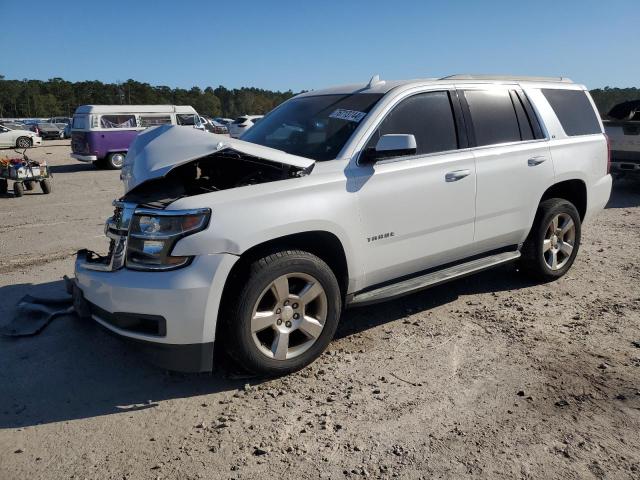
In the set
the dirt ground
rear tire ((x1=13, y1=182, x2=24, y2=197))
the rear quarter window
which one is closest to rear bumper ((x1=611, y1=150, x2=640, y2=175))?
the rear quarter window

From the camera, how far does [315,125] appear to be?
4164 mm

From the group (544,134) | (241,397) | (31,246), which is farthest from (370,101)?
(31,246)

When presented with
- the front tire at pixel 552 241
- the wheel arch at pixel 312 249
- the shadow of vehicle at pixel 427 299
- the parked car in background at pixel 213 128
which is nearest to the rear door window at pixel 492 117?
the front tire at pixel 552 241

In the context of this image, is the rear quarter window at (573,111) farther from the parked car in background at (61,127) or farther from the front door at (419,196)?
the parked car in background at (61,127)

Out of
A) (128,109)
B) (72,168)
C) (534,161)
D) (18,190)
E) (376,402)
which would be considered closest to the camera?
(376,402)

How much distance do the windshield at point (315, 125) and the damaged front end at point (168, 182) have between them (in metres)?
0.45

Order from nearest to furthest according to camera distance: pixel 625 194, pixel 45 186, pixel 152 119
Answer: pixel 625 194, pixel 45 186, pixel 152 119

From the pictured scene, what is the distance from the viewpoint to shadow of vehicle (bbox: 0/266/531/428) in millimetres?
3160

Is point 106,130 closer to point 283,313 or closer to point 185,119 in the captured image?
point 185,119

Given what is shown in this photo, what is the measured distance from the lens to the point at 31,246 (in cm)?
696

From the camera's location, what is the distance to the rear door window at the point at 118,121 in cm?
1883

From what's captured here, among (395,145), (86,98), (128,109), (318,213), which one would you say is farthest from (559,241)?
(86,98)

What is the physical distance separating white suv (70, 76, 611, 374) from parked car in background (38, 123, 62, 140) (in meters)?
46.8

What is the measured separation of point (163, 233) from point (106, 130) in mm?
17669
